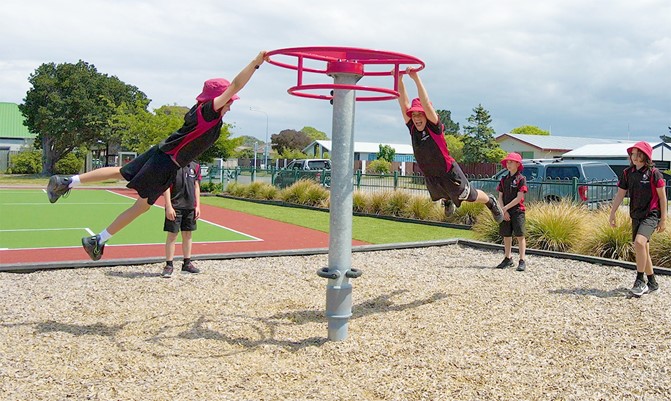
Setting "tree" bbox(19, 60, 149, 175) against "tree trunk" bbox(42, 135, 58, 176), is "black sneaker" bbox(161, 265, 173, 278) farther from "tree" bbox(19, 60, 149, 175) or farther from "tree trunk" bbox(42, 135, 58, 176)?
"tree trunk" bbox(42, 135, 58, 176)

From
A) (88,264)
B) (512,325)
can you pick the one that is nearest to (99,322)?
(88,264)

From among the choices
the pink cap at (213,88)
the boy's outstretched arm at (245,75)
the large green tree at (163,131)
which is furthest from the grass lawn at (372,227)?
the large green tree at (163,131)

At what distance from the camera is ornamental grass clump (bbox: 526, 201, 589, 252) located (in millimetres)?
10852

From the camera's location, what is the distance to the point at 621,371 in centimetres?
457

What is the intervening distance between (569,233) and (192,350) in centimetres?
790

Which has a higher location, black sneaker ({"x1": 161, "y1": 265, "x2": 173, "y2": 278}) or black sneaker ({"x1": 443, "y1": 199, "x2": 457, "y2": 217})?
black sneaker ({"x1": 443, "y1": 199, "x2": 457, "y2": 217})

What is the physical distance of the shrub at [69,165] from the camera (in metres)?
57.8

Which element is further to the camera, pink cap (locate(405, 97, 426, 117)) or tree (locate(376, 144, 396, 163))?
tree (locate(376, 144, 396, 163))

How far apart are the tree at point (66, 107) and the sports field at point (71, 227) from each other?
35096 millimetres

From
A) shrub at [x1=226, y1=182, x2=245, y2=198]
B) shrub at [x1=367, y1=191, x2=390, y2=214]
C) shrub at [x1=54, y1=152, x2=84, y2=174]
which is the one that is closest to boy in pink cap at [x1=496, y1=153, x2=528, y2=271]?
shrub at [x1=367, y1=191, x2=390, y2=214]

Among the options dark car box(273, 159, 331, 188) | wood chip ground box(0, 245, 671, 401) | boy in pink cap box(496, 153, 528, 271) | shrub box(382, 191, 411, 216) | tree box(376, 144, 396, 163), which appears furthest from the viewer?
tree box(376, 144, 396, 163)

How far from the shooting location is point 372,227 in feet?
54.7

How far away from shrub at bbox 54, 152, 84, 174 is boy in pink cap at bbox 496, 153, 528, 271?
182ft

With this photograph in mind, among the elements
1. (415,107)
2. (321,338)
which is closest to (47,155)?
(415,107)
